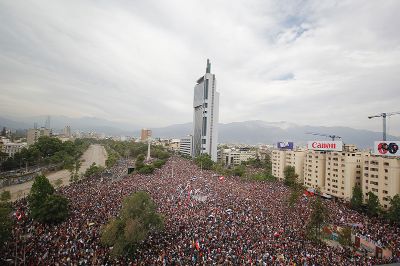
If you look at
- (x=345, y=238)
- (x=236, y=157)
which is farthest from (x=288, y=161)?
(x=236, y=157)

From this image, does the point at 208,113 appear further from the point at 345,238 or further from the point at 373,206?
the point at 345,238

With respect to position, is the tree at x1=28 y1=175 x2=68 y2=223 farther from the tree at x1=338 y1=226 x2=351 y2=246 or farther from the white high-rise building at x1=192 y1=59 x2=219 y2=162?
the white high-rise building at x1=192 y1=59 x2=219 y2=162

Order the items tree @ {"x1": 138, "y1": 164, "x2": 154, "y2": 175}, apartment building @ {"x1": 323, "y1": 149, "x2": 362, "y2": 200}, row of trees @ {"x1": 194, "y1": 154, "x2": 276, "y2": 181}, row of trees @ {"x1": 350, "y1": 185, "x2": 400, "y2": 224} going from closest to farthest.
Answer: row of trees @ {"x1": 350, "y1": 185, "x2": 400, "y2": 224} < apartment building @ {"x1": 323, "y1": 149, "x2": 362, "y2": 200} < tree @ {"x1": 138, "y1": 164, "x2": 154, "y2": 175} < row of trees @ {"x1": 194, "y1": 154, "x2": 276, "y2": 181}

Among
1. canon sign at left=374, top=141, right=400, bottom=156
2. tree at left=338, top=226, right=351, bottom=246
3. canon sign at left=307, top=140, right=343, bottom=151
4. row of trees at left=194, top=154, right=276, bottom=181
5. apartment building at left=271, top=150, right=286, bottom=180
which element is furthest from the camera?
apartment building at left=271, top=150, right=286, bottom=180

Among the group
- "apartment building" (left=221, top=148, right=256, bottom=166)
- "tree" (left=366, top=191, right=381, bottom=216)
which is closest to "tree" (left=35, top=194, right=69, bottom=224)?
"tree" (left=366, top=191, right=381, bottom=216)

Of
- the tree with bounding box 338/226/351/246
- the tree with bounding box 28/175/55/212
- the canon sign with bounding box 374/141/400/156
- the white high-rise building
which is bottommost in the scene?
the tree with bounding box 338/226/351/246
